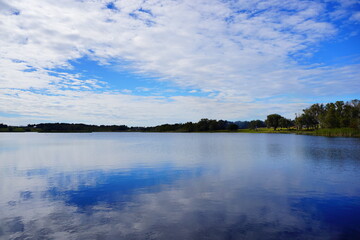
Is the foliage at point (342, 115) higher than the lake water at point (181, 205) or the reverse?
higher

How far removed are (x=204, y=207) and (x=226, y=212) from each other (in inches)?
52.3

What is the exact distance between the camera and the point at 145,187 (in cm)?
1867

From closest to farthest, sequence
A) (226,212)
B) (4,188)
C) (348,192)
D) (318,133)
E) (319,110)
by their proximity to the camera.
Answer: (226,212)
(348,192)
(4,188)
(318,133)
(319,110)

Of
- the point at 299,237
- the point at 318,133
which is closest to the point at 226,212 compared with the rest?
the point at 299,237

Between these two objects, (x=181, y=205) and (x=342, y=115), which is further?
(x=342, y=115)

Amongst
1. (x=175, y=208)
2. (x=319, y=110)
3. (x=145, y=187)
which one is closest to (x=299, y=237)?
(x=175, y=208)

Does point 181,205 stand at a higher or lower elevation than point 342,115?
lower

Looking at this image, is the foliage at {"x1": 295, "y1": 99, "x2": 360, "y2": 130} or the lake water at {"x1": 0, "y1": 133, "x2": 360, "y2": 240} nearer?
the lake water at {"x1": 0, "y1": 133, "x2": 360, "y2": 240}

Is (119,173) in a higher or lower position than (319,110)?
lower

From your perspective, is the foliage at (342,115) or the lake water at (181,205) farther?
the foliage at (342,115)

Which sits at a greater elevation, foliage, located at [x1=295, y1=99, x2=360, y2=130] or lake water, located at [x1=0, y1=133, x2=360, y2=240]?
foliage, located at [x1=295, y1=99, x2=360, y2=130]

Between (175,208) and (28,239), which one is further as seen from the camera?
(175,208)

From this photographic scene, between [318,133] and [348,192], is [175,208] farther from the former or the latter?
[318,133]

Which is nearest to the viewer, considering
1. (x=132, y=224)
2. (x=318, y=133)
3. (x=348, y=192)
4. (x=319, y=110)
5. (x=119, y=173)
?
(x=132, y=224)
